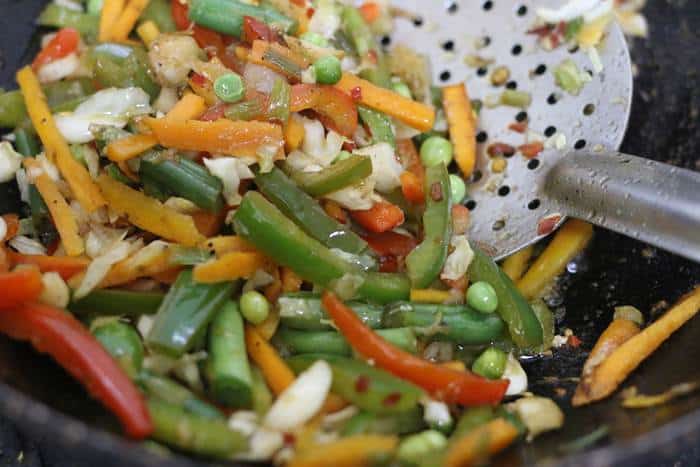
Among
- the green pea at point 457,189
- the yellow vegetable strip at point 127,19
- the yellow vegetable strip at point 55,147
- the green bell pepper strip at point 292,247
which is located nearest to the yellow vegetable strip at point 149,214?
the yellow vegetable strip at point 55,147

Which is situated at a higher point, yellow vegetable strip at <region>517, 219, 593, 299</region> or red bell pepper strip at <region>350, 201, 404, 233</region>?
red bell pepper strip at <region>350, 201, 404, 233</region>

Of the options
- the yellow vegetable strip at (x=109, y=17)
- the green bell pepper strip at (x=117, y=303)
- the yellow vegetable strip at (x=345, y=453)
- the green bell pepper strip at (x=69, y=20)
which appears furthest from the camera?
the green bell pepper strip at (x=69, y=20)

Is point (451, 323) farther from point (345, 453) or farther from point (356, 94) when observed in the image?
point (356, 94)

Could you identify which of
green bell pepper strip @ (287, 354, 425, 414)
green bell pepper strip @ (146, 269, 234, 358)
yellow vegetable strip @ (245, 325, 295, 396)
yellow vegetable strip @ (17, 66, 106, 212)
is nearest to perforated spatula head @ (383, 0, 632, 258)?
green bell pepper strip @ (287, 354, 425, 414)

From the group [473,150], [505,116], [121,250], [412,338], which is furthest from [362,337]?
[505,116]

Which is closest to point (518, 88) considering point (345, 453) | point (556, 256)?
point (556, 256)

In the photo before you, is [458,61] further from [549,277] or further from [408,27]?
[549,277]

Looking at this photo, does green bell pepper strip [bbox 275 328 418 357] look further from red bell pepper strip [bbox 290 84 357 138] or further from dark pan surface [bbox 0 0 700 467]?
red bell pepper strip [bbox 290 84 357 138]

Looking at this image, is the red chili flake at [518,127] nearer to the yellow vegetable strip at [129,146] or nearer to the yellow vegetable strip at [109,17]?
the yellow vegetable strip at [129,146]
